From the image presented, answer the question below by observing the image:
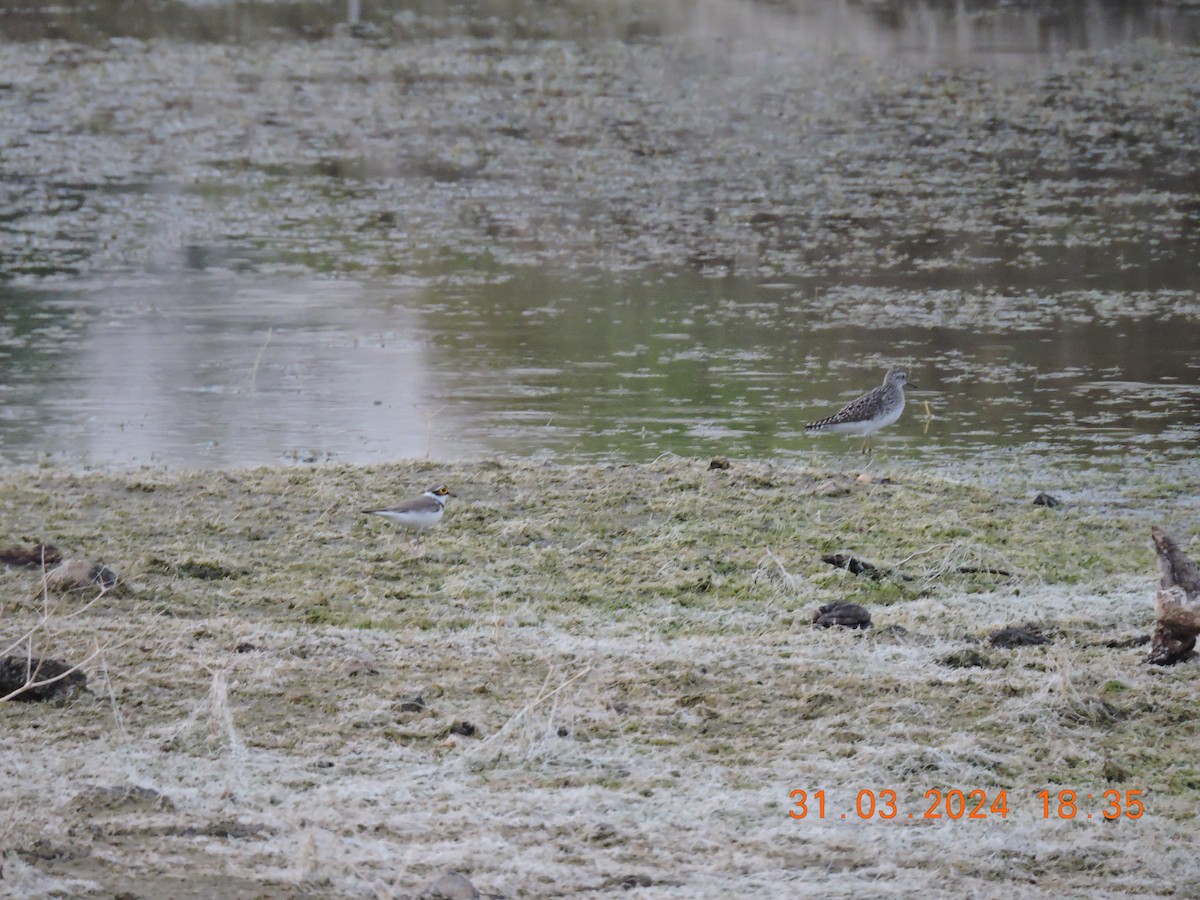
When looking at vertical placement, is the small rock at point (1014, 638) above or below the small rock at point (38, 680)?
below

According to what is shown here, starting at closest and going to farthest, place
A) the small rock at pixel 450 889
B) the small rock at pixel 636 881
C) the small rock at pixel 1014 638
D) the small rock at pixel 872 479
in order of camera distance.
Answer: the small rock at pixel 450 889 < the small rock at pixel 636 881 < the small rock at pixel 1014 638 < the small rock at pixel 872 479

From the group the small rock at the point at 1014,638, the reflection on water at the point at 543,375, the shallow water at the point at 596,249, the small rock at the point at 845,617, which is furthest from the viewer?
the shallow water at the point at 596,249

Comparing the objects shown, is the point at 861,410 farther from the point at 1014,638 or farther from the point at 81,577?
the point at 81,577

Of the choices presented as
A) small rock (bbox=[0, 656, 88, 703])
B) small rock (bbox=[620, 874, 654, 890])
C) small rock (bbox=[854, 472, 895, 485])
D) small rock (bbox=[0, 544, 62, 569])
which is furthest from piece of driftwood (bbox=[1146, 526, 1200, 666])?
small rock (bbox=[0, 544, 62, 569])

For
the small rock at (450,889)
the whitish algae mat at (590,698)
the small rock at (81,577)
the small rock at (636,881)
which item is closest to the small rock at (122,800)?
the whitish algae mat at (590,698)

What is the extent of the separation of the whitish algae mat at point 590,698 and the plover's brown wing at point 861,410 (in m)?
0.91

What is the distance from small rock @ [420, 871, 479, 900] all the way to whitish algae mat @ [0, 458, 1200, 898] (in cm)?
5

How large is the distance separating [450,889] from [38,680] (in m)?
2.07

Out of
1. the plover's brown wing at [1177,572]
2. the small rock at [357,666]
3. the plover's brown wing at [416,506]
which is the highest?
the plover's brown wing at [1177,572]

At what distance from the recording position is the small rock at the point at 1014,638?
628cm

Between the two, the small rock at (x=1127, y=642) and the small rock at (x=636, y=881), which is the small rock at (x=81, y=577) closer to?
the small rock at (x=636, y=881)

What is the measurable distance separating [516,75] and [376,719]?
71.8ft

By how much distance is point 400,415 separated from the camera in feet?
35.3
